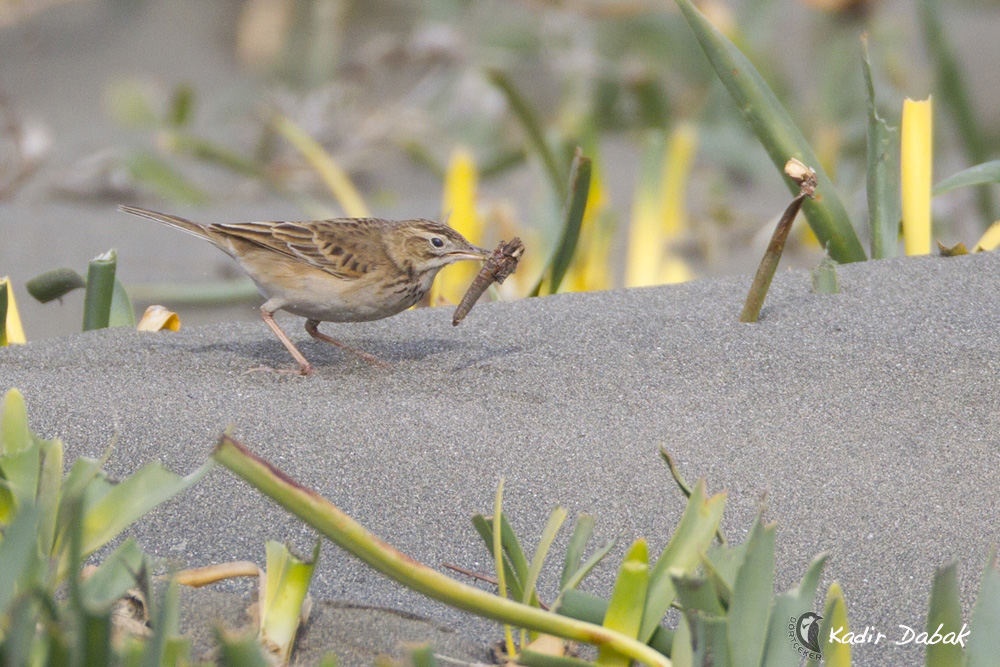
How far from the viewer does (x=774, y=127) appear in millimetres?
3814

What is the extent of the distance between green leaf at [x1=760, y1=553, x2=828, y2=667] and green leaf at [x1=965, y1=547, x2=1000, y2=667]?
25 centimetres

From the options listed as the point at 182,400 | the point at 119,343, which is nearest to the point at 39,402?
the point at 182,400

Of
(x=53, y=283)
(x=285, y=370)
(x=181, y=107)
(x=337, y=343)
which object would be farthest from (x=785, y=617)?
(x=181, y=107)

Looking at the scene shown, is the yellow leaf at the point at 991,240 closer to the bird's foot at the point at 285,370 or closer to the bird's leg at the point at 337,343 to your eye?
the bird's leg at the point at 337,343

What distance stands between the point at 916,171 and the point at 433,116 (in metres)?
A: 5.56

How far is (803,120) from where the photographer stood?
27.4 ft

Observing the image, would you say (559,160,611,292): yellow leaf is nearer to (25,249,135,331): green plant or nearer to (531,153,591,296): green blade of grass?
(531,153,591,296): green blade of grass

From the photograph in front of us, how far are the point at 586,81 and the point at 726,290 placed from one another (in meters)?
5.54

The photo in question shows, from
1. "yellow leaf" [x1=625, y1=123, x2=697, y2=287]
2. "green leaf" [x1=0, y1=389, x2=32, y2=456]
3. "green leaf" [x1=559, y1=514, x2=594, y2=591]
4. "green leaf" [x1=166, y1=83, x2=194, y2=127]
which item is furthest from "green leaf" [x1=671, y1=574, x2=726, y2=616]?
"green leaf" [x1=166, y1=83, x2=194, y2=127]

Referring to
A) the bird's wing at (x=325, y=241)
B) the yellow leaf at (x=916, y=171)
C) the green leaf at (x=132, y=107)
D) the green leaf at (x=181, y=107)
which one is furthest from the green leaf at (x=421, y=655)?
the green leaf at (x=132, y=107)

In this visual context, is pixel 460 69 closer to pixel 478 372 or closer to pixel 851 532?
pixel 478 372

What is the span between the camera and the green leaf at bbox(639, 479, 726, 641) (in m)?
1.72

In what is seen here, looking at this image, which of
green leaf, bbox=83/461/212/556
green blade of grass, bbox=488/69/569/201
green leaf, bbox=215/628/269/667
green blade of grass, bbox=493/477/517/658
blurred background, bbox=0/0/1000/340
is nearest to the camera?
green leaf, bbox=215/628/269/667

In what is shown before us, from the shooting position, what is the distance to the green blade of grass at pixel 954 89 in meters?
5.61
